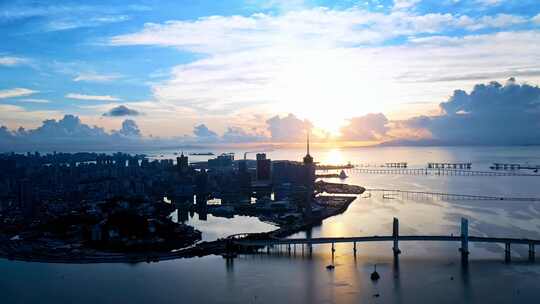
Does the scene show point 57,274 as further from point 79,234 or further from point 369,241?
point 369,241

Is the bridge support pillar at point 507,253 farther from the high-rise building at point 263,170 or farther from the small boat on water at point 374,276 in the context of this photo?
the high-rise building at point 263,170

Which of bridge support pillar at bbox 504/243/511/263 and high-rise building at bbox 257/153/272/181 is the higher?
high-rise building at bbox 257/153/272/181

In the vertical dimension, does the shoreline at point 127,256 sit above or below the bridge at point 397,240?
below

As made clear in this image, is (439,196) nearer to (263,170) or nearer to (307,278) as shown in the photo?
(263,170)

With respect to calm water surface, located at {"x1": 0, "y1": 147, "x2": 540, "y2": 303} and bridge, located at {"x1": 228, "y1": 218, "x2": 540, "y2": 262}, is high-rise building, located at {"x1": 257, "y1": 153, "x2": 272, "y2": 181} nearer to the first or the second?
calm water surface, located at {"x1": 0, "y1": 147, "x2": 540, "y2": 303}

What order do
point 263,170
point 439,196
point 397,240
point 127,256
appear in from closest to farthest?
point 397,240, point 127,256, point 439,196, point 263,170

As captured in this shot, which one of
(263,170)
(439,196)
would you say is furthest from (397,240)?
(263,170)

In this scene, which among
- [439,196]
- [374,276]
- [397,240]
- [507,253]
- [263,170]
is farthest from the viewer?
[263,170]

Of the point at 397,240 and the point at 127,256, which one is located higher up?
the point at 397,240

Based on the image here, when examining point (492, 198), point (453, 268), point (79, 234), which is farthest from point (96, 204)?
point (492, 198)

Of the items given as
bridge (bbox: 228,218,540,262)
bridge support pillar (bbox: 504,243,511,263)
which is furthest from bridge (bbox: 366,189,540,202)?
bridge support pillar (bbox: 504,243,511,263)

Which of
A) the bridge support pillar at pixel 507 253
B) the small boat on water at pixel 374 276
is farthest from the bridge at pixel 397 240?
the small boat on water at pixel 374 276
